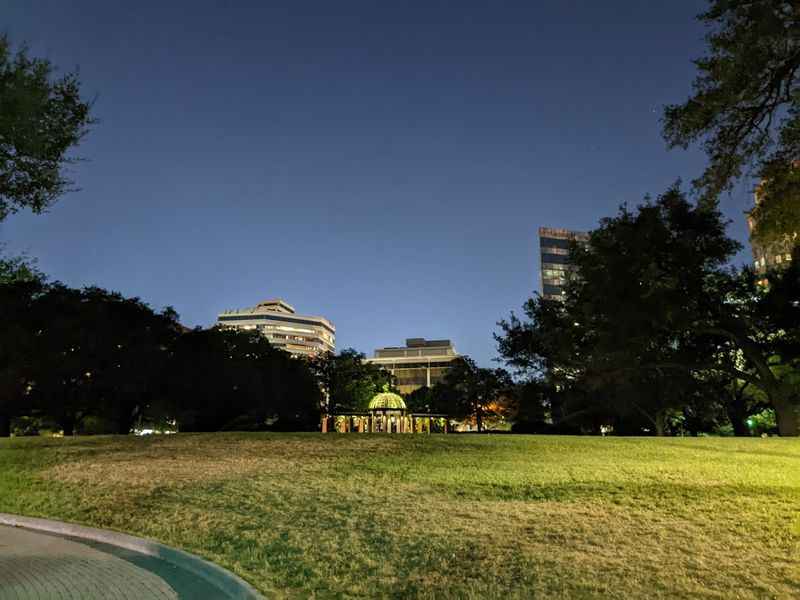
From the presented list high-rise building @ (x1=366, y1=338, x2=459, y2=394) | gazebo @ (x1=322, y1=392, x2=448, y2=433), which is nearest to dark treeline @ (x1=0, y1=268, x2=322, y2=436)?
gazebo @ (x1=322, y1=392, x2=448, y2=433)

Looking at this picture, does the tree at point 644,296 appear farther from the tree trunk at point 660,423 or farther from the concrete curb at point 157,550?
the concrete curb at point 157,550

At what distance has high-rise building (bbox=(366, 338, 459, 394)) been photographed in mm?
171500

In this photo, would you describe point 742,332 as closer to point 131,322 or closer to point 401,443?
point 401,443

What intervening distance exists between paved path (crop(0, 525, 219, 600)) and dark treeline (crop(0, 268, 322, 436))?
84.3 ft

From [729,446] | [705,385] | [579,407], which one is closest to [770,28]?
[729,446]

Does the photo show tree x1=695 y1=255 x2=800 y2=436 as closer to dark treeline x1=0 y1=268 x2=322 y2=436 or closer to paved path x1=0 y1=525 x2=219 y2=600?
dark treeline x1=0 y1=268 x2=322 y2=436

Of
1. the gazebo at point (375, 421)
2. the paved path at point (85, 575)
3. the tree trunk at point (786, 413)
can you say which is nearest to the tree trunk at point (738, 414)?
the tree trunk at point (786, 413)

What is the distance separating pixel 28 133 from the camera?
1675cm

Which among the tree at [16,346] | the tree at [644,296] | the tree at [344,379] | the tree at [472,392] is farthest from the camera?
the tree at [344,379]

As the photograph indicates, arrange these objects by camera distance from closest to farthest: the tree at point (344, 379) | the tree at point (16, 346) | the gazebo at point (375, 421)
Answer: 1. the tree at point (16, 346)
2. the gazebo at point (375, 421)
3. the tree at point (344, 379)

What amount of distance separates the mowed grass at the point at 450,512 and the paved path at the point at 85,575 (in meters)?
0.64

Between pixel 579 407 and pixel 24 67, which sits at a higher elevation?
pixel 24 67

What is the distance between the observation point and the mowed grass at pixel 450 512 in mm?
7105

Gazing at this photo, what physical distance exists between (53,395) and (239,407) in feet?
48.7
